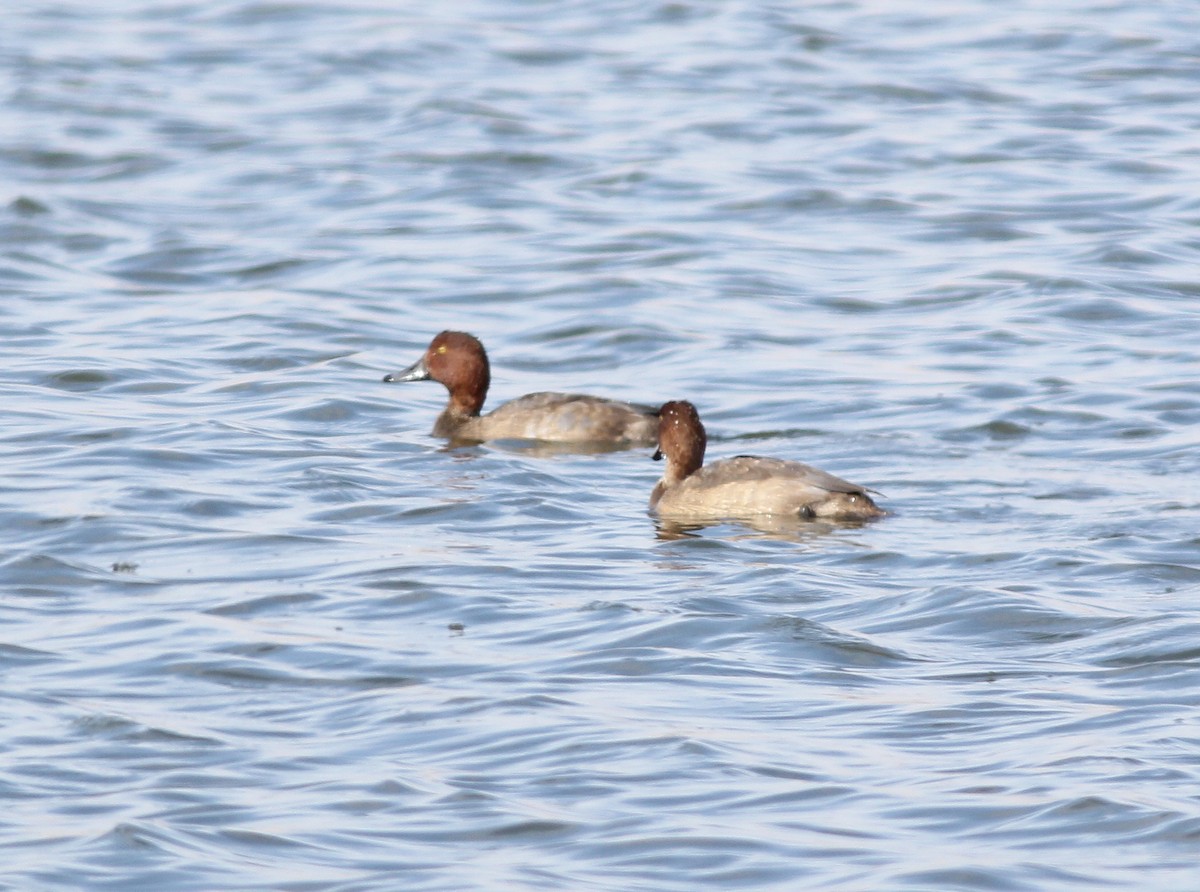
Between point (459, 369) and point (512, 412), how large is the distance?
64 centimetres

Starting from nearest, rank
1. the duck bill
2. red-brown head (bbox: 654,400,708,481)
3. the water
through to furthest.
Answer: the water < red-brown head (bbox: 654,400,708,481) < the duck bill

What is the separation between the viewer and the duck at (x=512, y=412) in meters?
12.9

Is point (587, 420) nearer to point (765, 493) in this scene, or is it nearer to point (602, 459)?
point (602, 459)

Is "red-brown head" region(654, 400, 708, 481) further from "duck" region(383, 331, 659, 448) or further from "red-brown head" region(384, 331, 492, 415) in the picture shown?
"red-brown head" region(384, 331, 492, 415)

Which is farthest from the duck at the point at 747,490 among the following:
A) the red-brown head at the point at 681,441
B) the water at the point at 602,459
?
the water at the point at 602,459

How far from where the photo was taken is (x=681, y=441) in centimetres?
1165

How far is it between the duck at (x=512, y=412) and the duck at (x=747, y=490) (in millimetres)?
1180

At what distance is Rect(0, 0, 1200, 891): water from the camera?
6734 millimetres

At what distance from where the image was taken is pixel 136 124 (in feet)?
77.8

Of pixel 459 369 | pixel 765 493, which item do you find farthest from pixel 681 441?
pixel 459 369

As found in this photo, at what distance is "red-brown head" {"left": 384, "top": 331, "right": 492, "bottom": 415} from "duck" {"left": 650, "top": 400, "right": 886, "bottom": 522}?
2443mm

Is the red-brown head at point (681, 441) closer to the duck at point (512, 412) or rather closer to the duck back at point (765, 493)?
the duck back at point (765, 493)

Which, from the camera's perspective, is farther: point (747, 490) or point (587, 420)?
point (587, 420)

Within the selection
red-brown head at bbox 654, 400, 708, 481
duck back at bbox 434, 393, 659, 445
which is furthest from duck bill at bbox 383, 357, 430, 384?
red-brown head at bbox 654, 400, 708, 481
